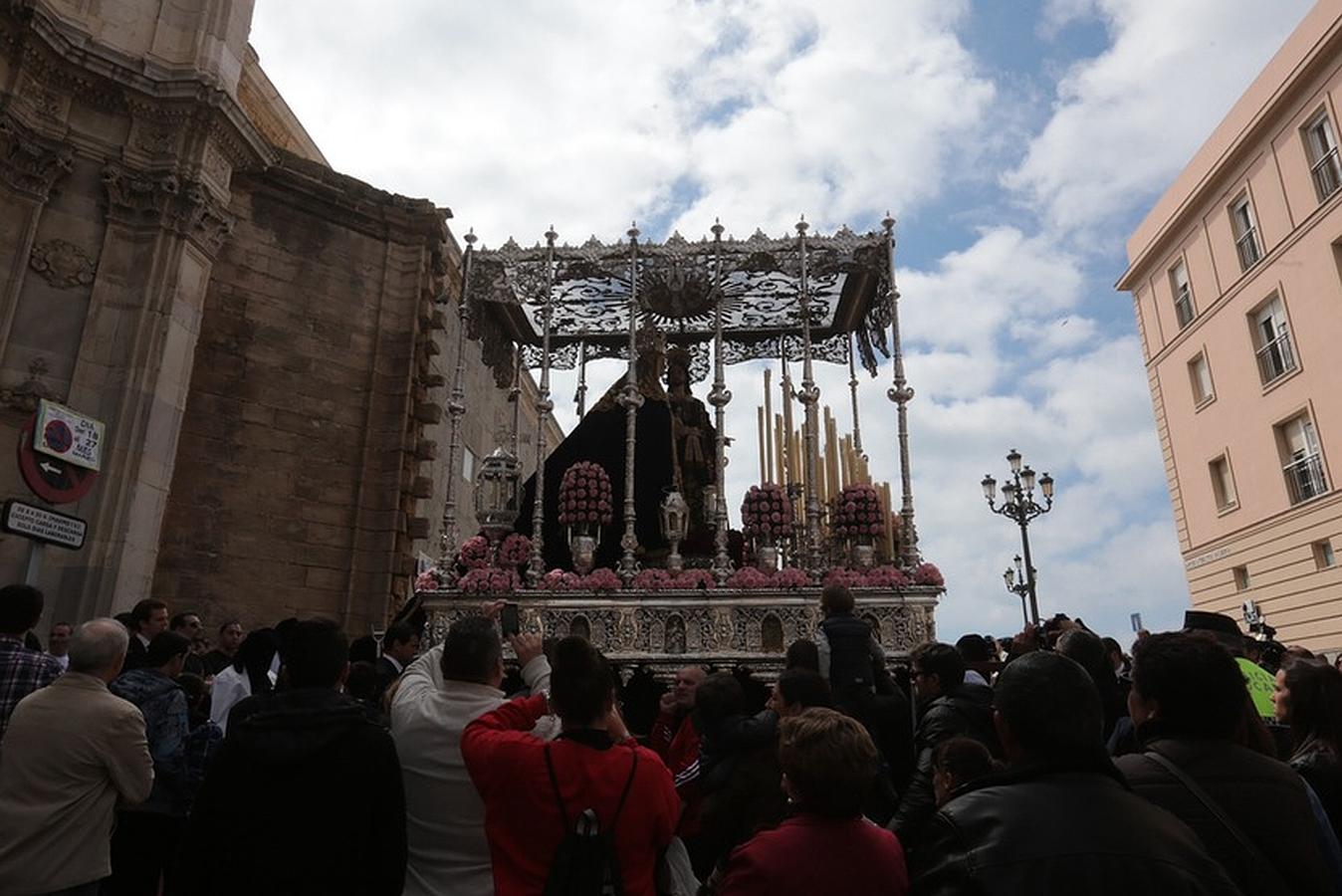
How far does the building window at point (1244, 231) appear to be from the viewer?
2222 cm

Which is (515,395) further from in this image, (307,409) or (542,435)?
(307,409)

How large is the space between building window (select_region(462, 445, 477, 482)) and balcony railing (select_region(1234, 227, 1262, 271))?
21463 mm

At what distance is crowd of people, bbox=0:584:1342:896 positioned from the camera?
1.92 metres

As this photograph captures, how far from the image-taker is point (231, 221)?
1389 centimetres

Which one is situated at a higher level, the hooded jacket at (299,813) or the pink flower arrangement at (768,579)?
the pink flower arrangement at (768,579)

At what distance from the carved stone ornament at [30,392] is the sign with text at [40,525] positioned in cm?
482

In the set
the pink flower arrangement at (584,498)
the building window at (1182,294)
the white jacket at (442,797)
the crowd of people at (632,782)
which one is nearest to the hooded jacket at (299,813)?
the crowd of people at (632,782)

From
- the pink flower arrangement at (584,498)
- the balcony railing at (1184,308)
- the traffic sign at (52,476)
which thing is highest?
the balcony railing at (1184,308)

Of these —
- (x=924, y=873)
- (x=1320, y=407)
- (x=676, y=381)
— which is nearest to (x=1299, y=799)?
(x=924, y=873)

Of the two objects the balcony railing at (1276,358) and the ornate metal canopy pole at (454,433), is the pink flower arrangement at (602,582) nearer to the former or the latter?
the ornate metal canopy pole at (454,433)

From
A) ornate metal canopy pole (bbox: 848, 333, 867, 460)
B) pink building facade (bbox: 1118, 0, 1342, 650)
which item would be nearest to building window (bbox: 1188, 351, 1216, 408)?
pink building facade (bbox: 1118, 0, 1342, 650)

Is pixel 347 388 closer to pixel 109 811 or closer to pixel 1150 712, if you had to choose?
pixel 109 811

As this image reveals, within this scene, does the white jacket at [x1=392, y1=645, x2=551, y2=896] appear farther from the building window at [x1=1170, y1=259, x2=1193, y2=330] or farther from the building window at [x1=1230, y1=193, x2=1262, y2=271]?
the building window at [x1=1170, y1=259, x2=1193, y2=330]

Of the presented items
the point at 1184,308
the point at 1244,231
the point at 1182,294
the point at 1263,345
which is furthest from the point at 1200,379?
the point at 1244,231
